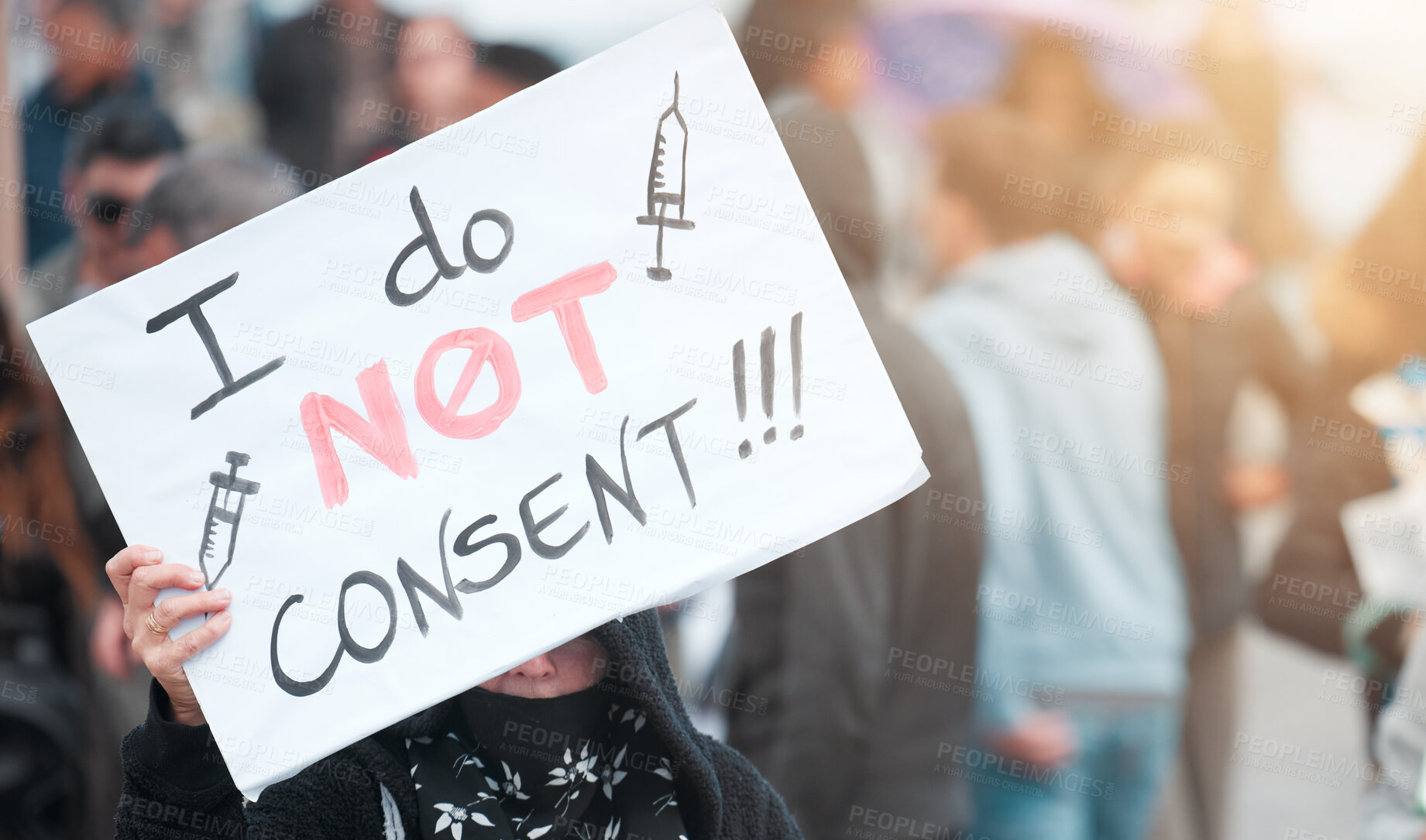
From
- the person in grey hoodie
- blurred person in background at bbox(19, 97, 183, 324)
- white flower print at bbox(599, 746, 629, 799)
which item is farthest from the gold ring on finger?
the person in grey hoodie

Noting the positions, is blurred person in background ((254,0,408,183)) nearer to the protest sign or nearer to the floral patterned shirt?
the protest sign

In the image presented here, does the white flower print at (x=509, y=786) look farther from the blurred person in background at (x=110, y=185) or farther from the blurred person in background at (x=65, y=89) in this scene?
the blurred person in background at (x=65, y=89)

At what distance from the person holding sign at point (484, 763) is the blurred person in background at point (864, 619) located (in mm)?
1135

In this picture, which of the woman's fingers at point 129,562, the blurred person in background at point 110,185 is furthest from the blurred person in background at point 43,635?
the woman's fingers at point 129,562

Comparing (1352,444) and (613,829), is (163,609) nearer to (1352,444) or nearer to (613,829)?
(613,829)

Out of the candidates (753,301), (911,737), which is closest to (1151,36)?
(911,737)

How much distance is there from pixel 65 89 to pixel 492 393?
3.11 meters

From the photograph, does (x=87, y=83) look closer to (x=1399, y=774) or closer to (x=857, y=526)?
(x=857, y=526)

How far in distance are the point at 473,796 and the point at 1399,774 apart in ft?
5.64

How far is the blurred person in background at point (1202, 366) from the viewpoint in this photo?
3262 mm

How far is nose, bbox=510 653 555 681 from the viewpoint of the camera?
4.14ft

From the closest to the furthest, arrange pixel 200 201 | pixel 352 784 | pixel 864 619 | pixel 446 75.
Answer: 1. pixel 352 784
2. pixel 200 201
3. pixel 864 619
4. pixel 446 75

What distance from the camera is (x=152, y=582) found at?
42.9 inches

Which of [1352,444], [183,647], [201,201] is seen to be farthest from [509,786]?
[1352,444]
